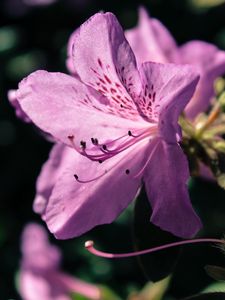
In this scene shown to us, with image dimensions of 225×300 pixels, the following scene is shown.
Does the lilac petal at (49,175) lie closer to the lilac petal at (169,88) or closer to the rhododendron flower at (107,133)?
the rhododendron flower at (107,133)

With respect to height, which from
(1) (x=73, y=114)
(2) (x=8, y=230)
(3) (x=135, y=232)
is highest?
(1) (x=73, y=114)

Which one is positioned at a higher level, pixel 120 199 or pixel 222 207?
pixel 120 199

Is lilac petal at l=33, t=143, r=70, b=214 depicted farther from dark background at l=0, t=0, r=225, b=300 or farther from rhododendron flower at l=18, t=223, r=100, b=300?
dark background at l=0, t=0, r=225, b=300

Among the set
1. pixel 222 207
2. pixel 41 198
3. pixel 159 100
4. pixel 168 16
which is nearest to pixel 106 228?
pixel 222 207

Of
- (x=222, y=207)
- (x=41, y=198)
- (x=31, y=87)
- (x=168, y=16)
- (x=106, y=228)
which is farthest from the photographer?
(x=168, y=16)

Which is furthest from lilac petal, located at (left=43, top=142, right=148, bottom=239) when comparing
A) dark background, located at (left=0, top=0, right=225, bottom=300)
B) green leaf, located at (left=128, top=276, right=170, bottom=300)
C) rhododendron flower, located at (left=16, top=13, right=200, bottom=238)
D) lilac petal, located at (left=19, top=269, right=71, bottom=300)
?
dark background, located at (left=0, top=0, right=225, bottom=300)

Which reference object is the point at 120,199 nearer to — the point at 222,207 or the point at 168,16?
the point at 222,207

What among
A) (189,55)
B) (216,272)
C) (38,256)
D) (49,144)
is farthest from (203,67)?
(49,144)
